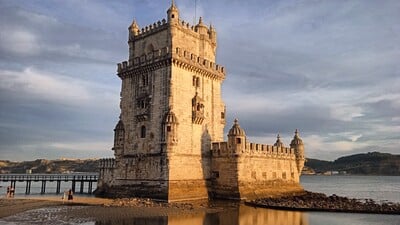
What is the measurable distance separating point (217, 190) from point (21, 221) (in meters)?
19.6

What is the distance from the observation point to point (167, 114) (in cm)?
3616

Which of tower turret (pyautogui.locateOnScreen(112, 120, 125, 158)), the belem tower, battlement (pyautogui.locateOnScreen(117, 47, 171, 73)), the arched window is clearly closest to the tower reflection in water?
the belem tower

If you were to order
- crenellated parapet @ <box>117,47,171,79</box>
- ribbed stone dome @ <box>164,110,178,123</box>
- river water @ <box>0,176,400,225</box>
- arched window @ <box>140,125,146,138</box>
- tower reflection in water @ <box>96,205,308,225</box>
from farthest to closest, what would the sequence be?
arched window @ <box>140,125,146,138</box>, crenellated parapet @ <box>117,47,171,79</box>, ribbed stone dome @ <box>164,110,178,123</box>, tower reflection in water @ <box>96,205,308,225</box>, river water @ <box>0,176,400,225</box>

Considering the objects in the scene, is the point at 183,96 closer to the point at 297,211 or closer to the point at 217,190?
the point at 217,190

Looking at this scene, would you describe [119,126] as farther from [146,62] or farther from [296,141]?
[296,141]

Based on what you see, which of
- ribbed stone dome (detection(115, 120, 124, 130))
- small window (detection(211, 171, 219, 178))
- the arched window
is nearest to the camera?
the arched window

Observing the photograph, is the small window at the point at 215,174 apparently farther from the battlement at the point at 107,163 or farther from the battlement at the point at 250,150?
the battlement at the point at 107,163

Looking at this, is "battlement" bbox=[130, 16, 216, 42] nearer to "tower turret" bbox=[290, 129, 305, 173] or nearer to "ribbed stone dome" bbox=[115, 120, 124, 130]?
"ribbed stone dome" bbox=[115, 120, 124, 130]

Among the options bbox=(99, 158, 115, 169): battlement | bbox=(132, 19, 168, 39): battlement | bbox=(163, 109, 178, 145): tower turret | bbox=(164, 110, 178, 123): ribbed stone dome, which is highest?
bbox=(132, 19, 168, 39): battlement

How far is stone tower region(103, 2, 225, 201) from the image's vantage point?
1432 inches

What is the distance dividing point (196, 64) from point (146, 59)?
16.3 feet

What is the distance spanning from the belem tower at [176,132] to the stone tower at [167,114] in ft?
0.29

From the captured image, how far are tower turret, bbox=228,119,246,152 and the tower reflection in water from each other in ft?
25.6

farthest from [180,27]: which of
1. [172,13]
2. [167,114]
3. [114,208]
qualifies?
[114,208]
